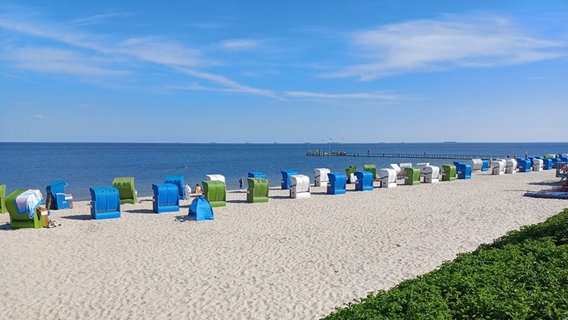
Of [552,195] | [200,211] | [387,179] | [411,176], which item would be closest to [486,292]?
[200,211]

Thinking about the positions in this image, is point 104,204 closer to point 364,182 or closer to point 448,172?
point 364,182

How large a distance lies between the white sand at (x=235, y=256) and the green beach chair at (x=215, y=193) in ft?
2.50

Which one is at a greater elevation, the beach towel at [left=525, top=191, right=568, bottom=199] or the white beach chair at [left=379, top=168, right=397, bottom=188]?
the white beach chair at [left=379, top=168, right=397, bottom=188]

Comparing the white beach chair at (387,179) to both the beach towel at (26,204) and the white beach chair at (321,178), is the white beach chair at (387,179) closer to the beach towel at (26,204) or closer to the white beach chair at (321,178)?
the white beach chair at (321,178)

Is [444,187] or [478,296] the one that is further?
[444,187]

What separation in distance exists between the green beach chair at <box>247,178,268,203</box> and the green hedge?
1445cm

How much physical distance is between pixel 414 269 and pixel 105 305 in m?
6.28

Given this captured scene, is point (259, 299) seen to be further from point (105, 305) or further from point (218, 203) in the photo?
point (218, 203)

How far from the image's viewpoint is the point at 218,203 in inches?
739

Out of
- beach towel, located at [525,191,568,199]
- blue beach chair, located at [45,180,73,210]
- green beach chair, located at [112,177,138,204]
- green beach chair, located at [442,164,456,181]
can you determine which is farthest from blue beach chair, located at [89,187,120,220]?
green beach chair, located at [442,164,456,181]

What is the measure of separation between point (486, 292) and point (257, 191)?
16076mm

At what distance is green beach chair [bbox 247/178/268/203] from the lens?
66.1 ft

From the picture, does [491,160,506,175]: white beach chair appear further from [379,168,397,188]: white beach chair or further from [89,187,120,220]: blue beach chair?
[89,187,120,220]: blue beach chair

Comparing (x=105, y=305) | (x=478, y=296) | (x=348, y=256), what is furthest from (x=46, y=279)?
(x=478, y=296)
